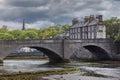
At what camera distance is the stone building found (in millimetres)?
120125

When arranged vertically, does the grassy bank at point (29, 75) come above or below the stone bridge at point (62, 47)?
below

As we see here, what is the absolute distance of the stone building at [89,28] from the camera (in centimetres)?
12012

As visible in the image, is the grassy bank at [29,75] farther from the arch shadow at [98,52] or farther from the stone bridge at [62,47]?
the arch shadow at [98,52]

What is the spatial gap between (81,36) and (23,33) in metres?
40.1

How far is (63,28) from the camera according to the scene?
19112 centimetres

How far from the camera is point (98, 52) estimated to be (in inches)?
4072

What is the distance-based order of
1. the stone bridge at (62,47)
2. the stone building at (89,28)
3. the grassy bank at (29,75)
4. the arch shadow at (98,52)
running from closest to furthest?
the grassy bank at (29,75), the stone bridge at (62,47), the arch shadow at (98,52), the stone building at (89,28)

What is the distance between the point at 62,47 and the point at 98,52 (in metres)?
20.0

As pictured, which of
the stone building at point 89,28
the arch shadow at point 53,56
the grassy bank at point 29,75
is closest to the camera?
the grassy bank at point 29,75

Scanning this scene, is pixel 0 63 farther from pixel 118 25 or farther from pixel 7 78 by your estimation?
pixel 118 25

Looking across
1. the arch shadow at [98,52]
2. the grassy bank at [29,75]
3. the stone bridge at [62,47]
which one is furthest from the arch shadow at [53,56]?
the grassy bank at [29,75]

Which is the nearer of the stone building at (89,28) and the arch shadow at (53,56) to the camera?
the arch shadow at (53,56)

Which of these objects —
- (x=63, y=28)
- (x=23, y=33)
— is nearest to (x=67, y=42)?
(x=23, y=33)

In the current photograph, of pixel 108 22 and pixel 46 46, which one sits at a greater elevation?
pixel 108 22
